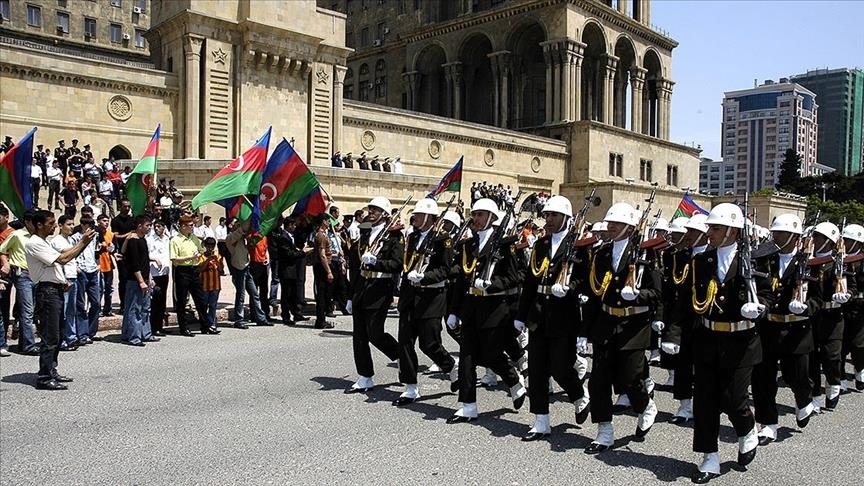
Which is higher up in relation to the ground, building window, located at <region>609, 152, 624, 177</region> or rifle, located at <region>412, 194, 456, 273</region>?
building window, located at <region>609, 152, 624, 177</region>

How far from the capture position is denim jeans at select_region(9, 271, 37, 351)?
10250 millimetres

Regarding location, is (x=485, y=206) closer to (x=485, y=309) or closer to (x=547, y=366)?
(x=485, y=309)

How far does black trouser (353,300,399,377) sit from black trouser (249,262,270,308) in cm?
568

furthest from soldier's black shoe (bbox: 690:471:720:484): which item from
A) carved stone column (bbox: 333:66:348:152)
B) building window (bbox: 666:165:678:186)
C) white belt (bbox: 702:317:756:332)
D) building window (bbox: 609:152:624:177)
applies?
building window (bbox: 666:165:678:186)

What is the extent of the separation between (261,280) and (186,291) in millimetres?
2005

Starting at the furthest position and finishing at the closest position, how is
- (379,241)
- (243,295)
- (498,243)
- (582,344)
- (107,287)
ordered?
(243,295), (107,287), (379,241), (498,243), (582,344)

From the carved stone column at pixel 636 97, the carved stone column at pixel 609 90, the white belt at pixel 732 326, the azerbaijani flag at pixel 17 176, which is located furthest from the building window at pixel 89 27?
the white belt at pixel 732 326

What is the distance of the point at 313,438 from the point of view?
6941mm

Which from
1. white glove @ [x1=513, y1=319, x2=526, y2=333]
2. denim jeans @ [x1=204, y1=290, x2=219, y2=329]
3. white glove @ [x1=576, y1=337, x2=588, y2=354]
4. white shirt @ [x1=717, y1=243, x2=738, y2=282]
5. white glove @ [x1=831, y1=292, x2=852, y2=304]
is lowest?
denim jeans @ [x1=204, y1=290, x2=219, y2=329]

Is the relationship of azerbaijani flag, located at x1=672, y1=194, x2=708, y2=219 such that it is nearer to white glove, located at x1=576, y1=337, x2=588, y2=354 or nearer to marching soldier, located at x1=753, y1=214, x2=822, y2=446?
marching soldier, located at x1=753, y1=214, x2=822, y2=446

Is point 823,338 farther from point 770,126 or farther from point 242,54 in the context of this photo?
point 770,126

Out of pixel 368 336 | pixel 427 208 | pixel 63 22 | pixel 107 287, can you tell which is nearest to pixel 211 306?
pixel 107 287

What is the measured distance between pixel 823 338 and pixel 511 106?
52.8m

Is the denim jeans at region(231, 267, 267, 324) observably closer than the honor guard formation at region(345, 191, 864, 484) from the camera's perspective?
No
